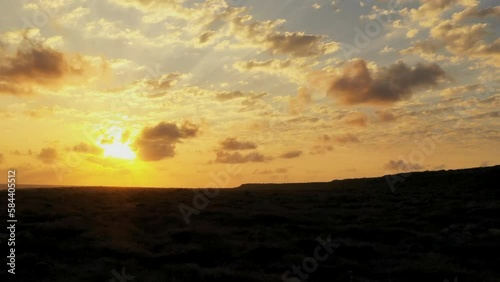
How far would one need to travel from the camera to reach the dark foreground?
69.4 feet

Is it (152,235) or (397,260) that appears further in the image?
(152,235)

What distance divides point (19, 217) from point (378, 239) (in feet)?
92.8

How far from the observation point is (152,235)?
31719mm

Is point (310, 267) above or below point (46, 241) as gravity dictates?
below

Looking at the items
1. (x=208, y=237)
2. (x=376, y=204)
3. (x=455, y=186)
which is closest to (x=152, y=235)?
(x=208, y=237)

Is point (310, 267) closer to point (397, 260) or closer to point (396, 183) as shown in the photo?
point (397, 260)

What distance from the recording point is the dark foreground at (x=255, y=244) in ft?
69.4

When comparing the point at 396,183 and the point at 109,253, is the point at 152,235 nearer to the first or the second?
the point at 109,253

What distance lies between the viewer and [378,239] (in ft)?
99.5

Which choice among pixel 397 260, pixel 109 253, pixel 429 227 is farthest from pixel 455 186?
pixel 109 253

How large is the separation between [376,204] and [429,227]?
55.7 feet

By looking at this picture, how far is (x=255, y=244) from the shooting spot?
2783cm

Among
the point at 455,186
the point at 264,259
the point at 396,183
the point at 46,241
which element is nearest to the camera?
the point at 264,259

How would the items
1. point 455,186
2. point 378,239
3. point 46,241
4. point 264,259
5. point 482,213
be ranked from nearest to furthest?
point 264,259 → point 46,241 → point 378,239 → point 482,213 → point 455,186
